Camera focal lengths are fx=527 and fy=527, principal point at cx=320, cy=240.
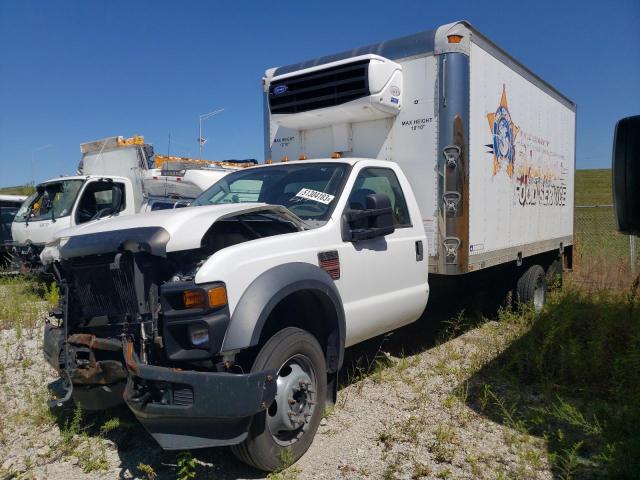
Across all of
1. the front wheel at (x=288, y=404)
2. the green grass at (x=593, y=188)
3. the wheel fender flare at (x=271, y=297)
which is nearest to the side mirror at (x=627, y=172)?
the wheel fender flare at (x=271, y=297)

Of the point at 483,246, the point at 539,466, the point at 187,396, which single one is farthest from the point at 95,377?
the point at 483,246

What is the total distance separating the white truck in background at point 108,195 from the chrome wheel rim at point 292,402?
18.9 feet

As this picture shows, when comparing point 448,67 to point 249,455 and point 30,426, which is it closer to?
point 249,455

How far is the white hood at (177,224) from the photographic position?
3.18 m

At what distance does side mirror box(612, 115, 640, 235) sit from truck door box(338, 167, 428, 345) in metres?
2.35

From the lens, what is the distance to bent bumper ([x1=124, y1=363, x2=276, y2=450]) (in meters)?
2.90

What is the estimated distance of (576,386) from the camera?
4875 mm

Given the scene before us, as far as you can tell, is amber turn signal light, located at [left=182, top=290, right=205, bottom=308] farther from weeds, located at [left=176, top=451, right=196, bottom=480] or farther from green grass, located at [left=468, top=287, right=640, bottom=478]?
green grass, located at [left=468, top=287, right=640, bottom=478]

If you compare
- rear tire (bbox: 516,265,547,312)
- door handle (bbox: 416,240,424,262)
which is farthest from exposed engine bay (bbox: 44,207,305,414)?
rear tire (bbox: 516,265,547,312)

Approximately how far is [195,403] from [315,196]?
2.07 metres

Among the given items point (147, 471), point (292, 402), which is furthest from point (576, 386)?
point (147, 471)

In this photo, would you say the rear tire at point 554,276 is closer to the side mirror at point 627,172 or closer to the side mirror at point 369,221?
the side mirror at point 369,221

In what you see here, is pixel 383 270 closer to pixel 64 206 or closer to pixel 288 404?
pixel 288 404

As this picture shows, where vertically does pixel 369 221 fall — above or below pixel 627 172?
below
